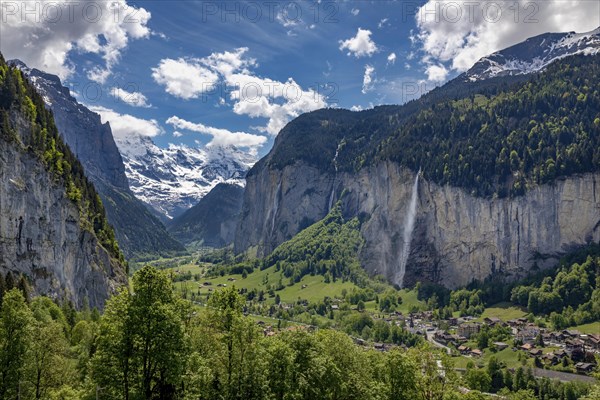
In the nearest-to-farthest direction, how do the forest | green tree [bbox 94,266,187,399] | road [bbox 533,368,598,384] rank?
1. green tree [bbox 94,266,187,399]
2. the forest
3. road [bbox 533,368,598,384]

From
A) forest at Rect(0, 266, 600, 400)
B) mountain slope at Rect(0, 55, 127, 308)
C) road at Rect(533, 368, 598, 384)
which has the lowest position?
road at Rect(533, 368, 598, 384)

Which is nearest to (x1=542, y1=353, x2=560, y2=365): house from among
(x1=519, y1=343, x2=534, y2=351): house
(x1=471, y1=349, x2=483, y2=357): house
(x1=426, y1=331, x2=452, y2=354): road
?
(x1=519, y1=343, x2=534, y2=351): house

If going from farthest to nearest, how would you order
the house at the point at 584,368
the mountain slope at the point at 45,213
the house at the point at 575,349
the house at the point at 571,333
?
the house at the point at 571,333 → the house at the point at 575,349 → the house at the point at 584,368 → the mountain slope at the point at 45,213

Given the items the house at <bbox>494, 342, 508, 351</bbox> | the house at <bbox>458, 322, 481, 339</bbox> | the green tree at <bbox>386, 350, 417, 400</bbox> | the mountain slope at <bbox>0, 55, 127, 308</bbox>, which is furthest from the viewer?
the house at <bbox>458, 322, 481, 339</bbox>

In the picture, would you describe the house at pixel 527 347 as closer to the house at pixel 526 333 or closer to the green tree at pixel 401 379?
the house at pixel 526 333

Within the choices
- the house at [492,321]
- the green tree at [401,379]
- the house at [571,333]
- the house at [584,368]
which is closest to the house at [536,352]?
the house at [584,368]

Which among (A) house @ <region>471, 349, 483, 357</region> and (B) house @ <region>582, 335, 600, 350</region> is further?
(A) house @ <region>471, 349, 483, 357</region>

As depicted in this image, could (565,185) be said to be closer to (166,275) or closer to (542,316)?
(542,316)

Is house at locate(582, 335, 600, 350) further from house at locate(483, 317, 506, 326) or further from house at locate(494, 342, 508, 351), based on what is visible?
house at locate(483, 317, 506, 326)

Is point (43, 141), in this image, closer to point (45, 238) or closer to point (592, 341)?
point (45, 238)
